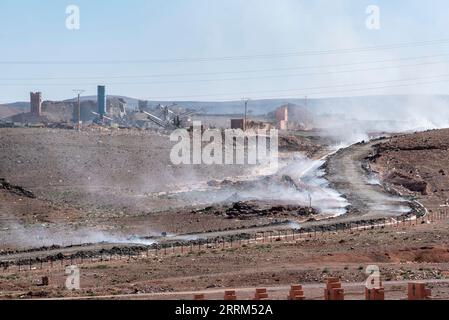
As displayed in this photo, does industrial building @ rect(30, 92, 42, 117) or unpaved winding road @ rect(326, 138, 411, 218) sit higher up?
industrial building @ rect(30, 92, 42, 117)

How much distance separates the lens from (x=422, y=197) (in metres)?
87.9

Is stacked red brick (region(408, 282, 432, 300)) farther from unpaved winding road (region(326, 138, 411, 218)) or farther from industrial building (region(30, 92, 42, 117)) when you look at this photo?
industrial building (region(30, 92, 42, 117))

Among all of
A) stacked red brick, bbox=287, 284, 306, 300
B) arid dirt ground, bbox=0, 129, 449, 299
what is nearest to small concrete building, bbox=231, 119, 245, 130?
arid dirt ground, bbox=0, 129, 449, 299

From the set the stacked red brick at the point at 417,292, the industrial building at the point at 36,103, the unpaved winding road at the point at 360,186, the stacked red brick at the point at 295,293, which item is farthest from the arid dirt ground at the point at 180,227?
the industrial building at the point at 36,103

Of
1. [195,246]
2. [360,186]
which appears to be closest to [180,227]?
[195,246]

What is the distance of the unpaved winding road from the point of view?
77.5 m

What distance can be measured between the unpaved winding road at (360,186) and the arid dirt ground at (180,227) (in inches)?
38.4

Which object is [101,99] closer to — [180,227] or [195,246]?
[180,227]

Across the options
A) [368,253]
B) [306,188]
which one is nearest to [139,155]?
[306,188]

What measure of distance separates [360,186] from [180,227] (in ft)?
87.6

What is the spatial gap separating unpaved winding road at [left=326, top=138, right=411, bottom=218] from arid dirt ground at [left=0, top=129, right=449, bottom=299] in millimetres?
976

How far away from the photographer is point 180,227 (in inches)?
2808

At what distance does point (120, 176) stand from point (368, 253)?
52.8m
